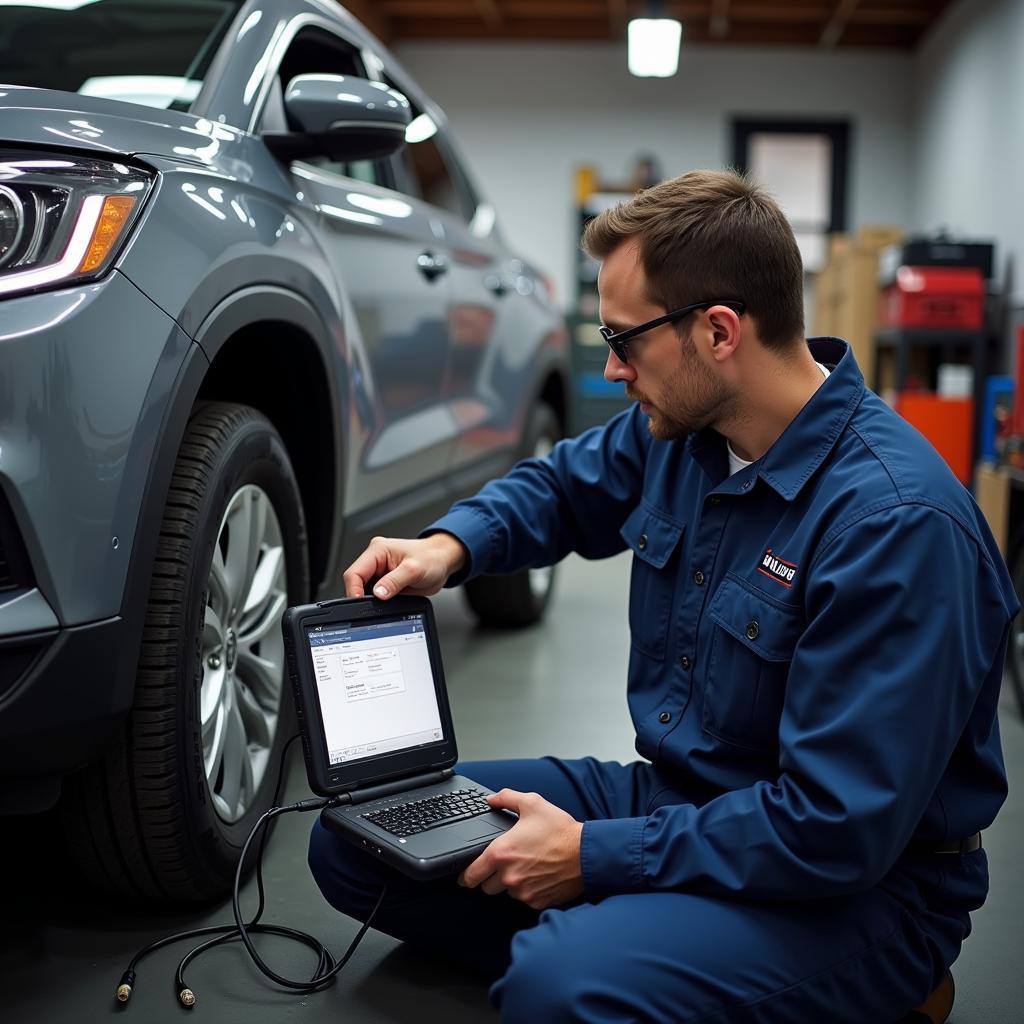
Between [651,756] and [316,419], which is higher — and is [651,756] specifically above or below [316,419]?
below

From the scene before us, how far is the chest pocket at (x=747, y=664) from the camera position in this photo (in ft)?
4.46

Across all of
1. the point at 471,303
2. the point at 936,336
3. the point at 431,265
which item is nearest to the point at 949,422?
the point at 936,336

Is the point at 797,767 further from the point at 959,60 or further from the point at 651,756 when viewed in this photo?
the point at 959,60

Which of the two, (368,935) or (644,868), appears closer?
(644,868)

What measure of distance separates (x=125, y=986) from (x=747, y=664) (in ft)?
2.88

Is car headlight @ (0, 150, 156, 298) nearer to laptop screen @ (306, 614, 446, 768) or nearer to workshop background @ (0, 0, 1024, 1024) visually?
laptop screen @ (306, 614, 446, 768)

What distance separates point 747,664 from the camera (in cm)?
140

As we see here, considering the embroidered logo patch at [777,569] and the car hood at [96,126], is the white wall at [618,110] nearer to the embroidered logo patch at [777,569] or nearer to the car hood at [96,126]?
the car hood at [96,126]

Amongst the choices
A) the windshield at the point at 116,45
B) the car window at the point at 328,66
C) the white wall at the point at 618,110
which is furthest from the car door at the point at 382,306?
the white wall at the point at 618,110

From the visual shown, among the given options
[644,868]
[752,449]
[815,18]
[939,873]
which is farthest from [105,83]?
[815,18]

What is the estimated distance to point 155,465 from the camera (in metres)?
1.49

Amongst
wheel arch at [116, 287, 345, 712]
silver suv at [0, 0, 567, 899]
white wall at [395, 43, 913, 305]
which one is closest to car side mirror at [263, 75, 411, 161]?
silver suv at [0, 0, 567, 899]

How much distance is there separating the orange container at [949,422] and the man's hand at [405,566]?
17.1 feet

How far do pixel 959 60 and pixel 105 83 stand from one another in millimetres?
8278
